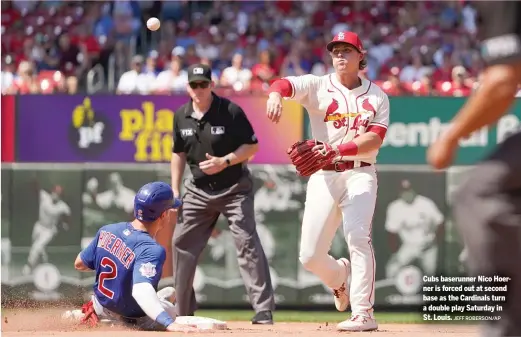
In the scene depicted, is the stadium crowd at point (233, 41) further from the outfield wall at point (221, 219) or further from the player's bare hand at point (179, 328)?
the player's bare hand at point (179, 328)

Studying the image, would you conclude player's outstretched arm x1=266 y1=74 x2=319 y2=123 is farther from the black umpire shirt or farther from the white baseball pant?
the black umpire shirt

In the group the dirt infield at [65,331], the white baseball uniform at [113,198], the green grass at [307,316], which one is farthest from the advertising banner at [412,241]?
A: the dirt infield at [65,331]

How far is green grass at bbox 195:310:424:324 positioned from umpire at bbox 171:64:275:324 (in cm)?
224

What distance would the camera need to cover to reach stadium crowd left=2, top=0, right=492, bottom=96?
48.3ft

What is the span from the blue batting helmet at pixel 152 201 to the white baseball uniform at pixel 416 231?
20.6 ft

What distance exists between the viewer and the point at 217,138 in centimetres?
901

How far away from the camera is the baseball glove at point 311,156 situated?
280 inches

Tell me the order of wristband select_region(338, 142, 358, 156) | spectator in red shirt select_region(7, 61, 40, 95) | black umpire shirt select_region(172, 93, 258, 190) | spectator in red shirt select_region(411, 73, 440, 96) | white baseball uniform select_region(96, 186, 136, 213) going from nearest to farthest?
wristband select_region(338, 142, 358, 156), black umpire shirt select_region(172, 93, 258, 190), white baseball uniform select_region(96, 186, 136, 213), spectator in red shirt select_region(7, 61, 40, 95), spectator in red shirt select_region(411, 73, 440, 96)

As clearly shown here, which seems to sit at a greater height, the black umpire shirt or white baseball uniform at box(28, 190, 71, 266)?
the black umpire shirt

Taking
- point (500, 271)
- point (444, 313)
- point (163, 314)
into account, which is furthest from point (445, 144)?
point (444, 313)

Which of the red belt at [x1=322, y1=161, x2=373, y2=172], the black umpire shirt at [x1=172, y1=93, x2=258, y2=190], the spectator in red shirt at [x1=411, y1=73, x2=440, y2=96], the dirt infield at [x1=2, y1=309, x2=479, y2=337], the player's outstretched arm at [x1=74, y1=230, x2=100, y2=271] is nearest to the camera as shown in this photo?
the dirt infield at [x1=2, y1=309, x2=479, y2=337]

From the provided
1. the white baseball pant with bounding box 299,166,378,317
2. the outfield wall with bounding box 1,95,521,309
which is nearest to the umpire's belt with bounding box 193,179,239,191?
the white baseball pant with bounding box 299,166,378,317

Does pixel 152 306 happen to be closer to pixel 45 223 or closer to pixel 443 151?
pixel 443 151

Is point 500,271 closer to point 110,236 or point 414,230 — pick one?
point 110,236
